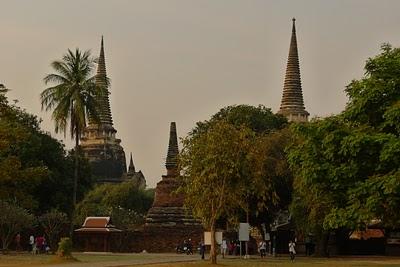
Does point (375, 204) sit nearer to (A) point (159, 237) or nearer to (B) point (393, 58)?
(B) point (393, 58)

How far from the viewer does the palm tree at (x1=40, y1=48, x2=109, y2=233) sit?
50281 mm

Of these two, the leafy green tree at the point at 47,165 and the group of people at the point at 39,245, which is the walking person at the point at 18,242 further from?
the group of people at the point at 39,245

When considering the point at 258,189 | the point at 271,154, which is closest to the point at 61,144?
the point at 271,154

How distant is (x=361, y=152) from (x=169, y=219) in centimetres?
3674

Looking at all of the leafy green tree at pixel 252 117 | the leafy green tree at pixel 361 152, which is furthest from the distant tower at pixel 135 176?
the leafy green tree at pixel 361 152

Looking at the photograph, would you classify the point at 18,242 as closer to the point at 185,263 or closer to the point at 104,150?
the point at 185,263

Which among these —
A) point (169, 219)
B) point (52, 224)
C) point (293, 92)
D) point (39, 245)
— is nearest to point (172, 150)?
point (169, 219)

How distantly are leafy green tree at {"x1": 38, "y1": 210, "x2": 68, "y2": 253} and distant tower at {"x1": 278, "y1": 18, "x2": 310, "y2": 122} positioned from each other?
5380 centimetres

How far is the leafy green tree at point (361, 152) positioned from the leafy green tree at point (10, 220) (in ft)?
75.1

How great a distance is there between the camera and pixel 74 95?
50.5 meters

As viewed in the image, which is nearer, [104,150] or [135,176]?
[104,150]

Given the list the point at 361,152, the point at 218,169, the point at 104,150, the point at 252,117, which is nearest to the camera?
the point at 361,152

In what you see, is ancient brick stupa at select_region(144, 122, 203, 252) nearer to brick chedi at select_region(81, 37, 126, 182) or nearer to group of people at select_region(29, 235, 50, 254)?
group of people at select_region(29, 235, 50, 254)

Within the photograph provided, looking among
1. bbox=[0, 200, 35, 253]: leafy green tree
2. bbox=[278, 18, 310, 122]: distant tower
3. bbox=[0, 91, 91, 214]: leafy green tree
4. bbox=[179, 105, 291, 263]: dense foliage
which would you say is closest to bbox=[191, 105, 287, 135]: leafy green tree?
bbox=[0, 91, 91, 214]: leafy green tree
